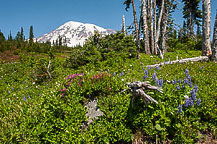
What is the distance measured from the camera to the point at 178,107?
289 cm

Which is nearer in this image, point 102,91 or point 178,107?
point 178,107

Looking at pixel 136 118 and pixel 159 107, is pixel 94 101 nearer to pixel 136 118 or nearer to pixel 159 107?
pixel 136 118

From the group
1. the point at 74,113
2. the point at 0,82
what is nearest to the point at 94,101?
the point at 74,113

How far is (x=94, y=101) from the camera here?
454cm

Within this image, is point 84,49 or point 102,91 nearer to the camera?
point 102,91

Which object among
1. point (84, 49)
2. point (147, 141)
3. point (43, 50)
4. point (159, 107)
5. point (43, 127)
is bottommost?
point (147, 141)

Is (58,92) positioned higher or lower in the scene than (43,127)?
higher

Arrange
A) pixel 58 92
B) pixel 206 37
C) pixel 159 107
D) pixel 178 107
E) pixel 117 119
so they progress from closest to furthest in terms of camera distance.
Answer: pixel 178 107 → pixel 159 107 → pixel 117 119 → pixel 58 92 → pixel 206 37

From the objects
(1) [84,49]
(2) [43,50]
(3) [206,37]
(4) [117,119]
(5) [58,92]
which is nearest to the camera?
(4) [117,119]

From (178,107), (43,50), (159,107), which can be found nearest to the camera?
(178,107)

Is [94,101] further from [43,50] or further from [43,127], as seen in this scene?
[43,50]

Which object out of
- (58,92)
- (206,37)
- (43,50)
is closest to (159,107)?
(58,92)

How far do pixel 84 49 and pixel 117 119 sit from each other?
8.48 m

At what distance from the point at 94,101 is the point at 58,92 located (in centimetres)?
123
